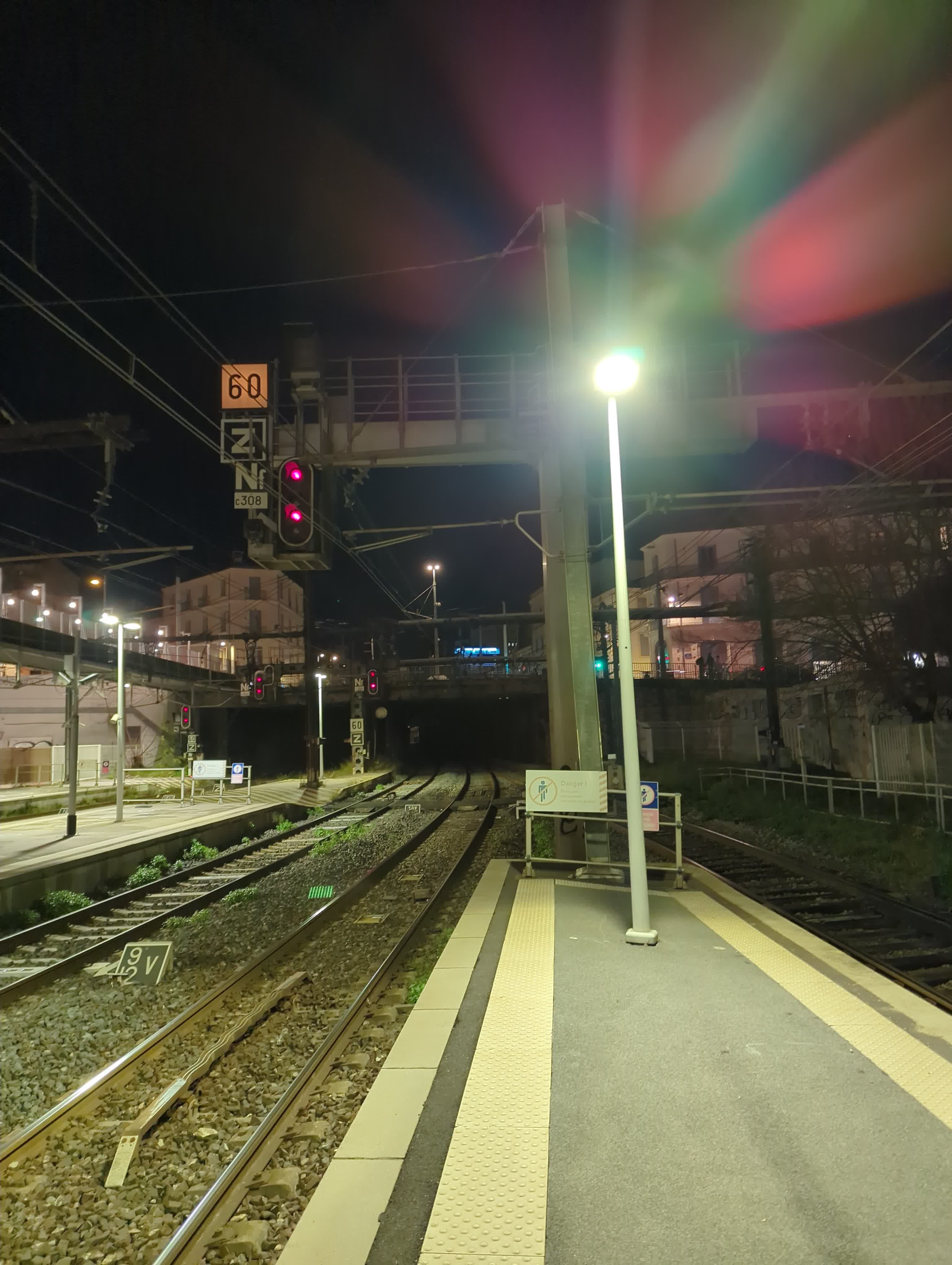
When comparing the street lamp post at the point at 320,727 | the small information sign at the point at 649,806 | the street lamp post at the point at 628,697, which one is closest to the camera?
the street lamp post at the point at 628,697

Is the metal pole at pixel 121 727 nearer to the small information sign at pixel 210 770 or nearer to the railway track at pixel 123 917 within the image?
the small information sign at pixel 210 770

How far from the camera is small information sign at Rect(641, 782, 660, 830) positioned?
802 centimetres

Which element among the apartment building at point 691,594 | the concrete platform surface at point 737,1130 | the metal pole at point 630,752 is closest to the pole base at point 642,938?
the metal pole at point 630,752

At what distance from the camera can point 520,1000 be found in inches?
229

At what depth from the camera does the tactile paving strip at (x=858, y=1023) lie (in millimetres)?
4223

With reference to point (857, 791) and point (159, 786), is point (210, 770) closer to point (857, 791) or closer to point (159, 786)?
point (159, 786)

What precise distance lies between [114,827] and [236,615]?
4893 centimetres

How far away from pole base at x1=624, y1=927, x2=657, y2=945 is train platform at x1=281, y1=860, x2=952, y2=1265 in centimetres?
46

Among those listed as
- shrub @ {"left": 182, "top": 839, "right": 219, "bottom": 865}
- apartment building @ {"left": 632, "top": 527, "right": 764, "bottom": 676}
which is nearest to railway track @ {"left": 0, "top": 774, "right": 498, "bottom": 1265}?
shrub @ {"left": 182, "top": 839, "right": 219, "bottom": 865}

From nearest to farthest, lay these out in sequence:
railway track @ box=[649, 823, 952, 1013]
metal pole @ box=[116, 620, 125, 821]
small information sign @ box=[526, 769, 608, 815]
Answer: railway track @ box=[649, 823, 952, 1013]
small information sign @ box=[526, 769, 608, 815]
metal pole @ box=[116, 620, 125, 821]

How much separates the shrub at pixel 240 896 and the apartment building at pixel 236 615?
166ft

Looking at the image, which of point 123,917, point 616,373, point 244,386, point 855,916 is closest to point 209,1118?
point 616,373

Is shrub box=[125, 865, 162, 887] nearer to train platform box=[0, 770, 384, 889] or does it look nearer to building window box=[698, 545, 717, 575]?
train platform box=[0, 770, 384, 889]

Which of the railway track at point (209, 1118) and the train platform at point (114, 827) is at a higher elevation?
the train platform at point (114, 827)
